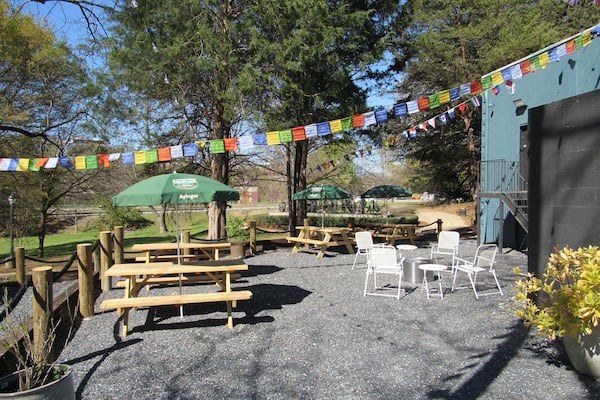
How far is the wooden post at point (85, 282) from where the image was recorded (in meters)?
5.72

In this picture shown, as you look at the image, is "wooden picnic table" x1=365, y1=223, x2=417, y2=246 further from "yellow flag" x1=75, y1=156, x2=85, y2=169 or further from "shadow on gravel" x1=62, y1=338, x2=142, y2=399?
"shadow on gravel" x1=62, y1=338, x2=142, y2=399

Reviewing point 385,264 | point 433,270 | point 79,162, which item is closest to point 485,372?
point 385,264

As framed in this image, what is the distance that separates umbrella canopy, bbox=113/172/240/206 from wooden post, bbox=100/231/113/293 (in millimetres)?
2515

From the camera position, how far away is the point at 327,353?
4.22 metres

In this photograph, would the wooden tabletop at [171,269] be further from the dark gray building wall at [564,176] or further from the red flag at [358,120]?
the red flag at [358,120]

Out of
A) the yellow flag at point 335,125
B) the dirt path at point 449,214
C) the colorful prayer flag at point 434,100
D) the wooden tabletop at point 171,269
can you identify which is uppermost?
the colorful prayer flag at point 434,100

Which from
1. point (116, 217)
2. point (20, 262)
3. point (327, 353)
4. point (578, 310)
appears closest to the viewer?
point (578, 310)

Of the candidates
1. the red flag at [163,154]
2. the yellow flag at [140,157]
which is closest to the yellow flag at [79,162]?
the yellow flag at [140,157]

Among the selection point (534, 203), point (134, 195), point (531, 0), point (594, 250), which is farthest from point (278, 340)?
point (531, 0)

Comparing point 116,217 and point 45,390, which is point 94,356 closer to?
point 45,390

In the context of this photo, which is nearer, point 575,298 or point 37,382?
point 37,382

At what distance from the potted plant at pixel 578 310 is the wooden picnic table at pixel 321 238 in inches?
284

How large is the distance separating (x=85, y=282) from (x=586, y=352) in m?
5.92

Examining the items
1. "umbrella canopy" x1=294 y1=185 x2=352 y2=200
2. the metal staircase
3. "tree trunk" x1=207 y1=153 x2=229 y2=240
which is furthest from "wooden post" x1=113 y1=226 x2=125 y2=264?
the metal staircase
